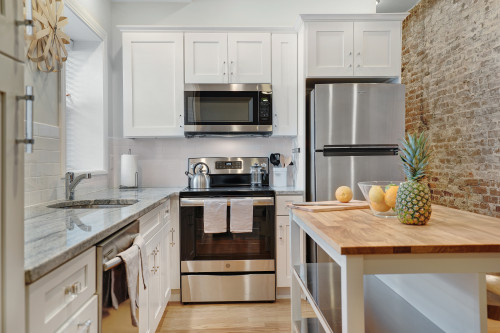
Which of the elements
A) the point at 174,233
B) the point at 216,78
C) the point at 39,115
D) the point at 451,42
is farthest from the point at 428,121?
the point at 39,115

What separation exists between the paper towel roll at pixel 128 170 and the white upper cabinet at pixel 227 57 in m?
0.93

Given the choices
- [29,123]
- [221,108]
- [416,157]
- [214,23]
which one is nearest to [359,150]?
[221,108]

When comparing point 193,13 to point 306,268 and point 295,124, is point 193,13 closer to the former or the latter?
point 295,124

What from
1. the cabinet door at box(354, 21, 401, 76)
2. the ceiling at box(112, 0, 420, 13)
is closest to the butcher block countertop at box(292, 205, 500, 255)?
the cabinet door at box(354, 21, 401, 76)

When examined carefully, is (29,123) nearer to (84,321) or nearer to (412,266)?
(84,321)

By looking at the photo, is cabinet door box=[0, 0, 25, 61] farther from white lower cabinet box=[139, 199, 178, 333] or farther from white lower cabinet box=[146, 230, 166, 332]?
white lower cabinet box=[146, 230, 166, 332]

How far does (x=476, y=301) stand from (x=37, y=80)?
245cm

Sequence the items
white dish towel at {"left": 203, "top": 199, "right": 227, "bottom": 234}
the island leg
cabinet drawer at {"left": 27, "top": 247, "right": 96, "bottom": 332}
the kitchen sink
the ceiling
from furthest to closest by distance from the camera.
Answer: the ceiling, white dish towel at {"left": 203, "top": 199, "right": 227, "bottom": 234}, the kitchen sink, the island leg, cabinet drawer at {"left": 27, "top": 247, "right": 96, "bottom": 332}

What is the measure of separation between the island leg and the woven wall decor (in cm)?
207

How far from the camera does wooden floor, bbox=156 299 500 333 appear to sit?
98.4 inches

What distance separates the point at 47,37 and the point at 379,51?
258cm

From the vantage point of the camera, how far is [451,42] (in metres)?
3.81

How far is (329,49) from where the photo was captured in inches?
119

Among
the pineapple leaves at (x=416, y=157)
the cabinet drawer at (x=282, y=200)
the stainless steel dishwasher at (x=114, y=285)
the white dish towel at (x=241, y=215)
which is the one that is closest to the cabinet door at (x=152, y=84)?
the white dish towel at (x=241, y=215)
